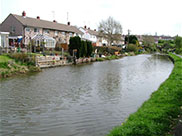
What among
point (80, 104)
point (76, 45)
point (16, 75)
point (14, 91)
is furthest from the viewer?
point (76, 45)

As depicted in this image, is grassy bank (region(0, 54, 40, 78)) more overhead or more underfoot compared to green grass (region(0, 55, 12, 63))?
more underfoot

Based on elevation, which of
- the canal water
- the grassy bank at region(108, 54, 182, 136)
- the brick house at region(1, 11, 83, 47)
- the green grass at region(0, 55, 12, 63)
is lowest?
the canal water

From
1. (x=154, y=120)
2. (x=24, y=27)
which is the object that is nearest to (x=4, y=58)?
(x=24, y=27)

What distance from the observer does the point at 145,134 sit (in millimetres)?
6754

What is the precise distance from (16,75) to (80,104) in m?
12.2

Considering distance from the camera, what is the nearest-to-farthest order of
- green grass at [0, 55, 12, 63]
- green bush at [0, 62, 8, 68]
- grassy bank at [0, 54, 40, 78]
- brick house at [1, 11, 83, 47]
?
1. grassy bank at [0, 54, 40, 78]
2. green bush at [0, 62, 8, 68]
3. green grass at [0, 55, 12, 63]
4. brick house at [1, 11, 83, 47]

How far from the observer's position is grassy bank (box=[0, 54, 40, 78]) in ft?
70.7

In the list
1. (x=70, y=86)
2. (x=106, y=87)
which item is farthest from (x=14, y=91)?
(x=106, y=87)

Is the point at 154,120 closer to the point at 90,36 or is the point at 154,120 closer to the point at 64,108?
the point at 64,108

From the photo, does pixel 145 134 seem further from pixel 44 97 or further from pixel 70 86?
pixel 70 86

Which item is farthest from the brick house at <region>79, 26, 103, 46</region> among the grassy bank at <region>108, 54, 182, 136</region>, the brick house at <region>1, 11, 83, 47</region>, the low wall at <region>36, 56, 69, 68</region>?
the grassy bank at <region>108, 54, 182, 136</region>

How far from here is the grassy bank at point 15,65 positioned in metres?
21.6

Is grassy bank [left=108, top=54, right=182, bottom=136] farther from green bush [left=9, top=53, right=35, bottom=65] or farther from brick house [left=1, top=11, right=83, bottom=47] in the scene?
brick house [left=1, top=11, right=83, bottom=47]

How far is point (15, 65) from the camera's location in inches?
930
